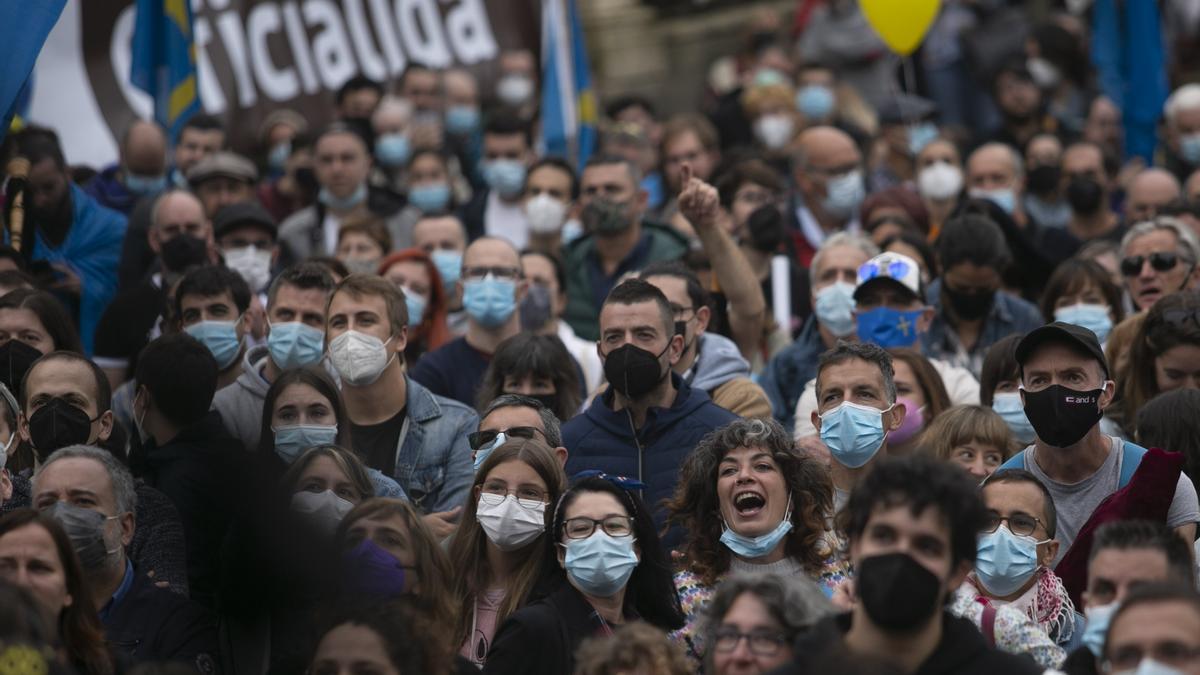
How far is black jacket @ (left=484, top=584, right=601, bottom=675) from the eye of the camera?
686 centimetres

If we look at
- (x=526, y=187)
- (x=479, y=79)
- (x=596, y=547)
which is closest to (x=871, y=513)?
(x=596, y=547)

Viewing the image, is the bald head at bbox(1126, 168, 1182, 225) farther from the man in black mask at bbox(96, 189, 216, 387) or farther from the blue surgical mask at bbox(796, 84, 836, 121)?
the man in black mask at bbox(96, 189, 216, 387)

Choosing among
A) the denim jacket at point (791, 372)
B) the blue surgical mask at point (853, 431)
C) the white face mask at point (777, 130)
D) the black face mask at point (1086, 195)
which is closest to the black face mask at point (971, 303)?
the denim jacket at point (791, 372)

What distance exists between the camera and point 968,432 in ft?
27.2

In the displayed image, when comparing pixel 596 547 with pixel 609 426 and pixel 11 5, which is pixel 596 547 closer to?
pixel 609 426

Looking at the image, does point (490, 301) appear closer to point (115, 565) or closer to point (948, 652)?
point (115, 565)

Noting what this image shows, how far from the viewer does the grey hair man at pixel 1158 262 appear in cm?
1004

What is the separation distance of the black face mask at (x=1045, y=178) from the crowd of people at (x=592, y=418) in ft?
0.15

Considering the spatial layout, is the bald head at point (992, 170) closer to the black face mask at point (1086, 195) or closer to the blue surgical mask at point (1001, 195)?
the blue surgical mask at point (1001, 195)

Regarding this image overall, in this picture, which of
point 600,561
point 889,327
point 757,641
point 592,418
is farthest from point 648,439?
point 757,641

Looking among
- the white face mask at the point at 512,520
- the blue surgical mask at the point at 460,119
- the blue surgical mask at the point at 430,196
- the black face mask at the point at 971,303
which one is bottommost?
the blue surgical mask at the point at 460,119

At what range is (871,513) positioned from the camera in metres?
5.61

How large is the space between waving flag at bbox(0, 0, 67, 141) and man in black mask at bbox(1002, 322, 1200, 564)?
446 centimetres

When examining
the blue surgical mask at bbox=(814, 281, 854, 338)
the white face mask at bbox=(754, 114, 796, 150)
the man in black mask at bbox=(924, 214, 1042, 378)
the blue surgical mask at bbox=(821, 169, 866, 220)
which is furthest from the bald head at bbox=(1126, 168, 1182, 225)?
the white face mask at bbox=(754, 114, 796, 150)
